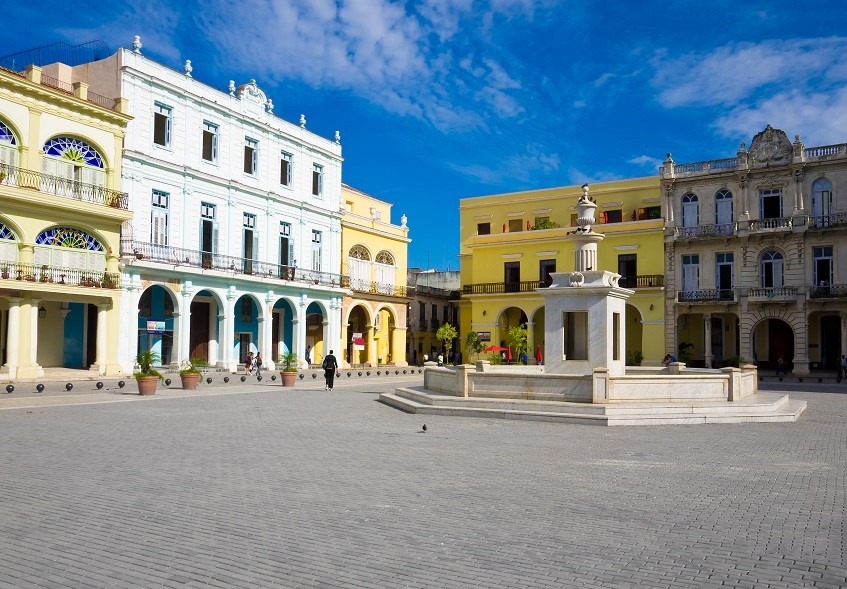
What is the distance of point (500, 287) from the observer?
49.4 meters

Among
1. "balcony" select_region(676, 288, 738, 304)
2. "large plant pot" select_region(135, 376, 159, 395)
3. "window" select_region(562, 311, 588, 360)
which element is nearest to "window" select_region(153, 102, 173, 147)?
"large plant pot" select_region(135, 376, 159, 395)

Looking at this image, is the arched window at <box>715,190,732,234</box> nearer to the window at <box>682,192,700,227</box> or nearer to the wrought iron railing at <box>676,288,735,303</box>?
the window at <box>682,192,700,227</box>

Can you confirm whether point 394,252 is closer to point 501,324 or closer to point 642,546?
point 501,324

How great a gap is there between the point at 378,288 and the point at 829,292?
2631 cm

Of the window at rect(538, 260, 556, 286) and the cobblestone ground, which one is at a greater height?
the window at rect(538, 260, 556, 286)

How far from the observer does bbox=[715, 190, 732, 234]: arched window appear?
43062 millimetres

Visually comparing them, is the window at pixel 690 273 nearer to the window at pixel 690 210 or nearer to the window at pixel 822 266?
the window at pixel 690 210

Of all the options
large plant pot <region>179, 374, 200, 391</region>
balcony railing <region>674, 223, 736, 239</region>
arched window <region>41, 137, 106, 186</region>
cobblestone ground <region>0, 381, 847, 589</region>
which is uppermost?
arched window <region>41, 137, 106, 186</region>

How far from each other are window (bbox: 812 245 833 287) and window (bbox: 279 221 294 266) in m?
Result: 28.6

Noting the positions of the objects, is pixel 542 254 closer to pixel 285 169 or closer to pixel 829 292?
pixel 829 292

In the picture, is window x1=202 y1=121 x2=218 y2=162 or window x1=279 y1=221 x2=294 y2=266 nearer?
window x1=202 y1=121 x2=218 y2=162

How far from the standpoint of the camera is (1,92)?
89.8 ft

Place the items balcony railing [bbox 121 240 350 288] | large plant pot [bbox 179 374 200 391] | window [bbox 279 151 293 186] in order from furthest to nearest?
window [bbox 279 151 293 186] → balcony railing [bbox 121 240 350 288] → large plant pot [bbox 179 374 200 391]

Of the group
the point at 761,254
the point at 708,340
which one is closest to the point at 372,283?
the point at 708,340
